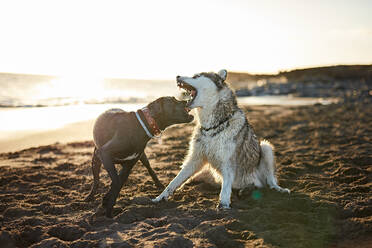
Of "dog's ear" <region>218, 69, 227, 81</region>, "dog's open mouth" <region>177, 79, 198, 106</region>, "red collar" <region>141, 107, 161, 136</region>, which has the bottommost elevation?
"red collar" <region>141, 107, 161, 136</region>

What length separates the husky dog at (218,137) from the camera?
4234 mm

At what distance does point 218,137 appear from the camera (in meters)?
4.24

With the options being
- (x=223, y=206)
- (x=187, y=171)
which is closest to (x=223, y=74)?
(x=187, y=171)

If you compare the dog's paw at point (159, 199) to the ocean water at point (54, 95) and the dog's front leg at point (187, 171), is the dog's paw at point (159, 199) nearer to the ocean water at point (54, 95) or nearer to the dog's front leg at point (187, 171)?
the dog's front leg at point (187, 171)

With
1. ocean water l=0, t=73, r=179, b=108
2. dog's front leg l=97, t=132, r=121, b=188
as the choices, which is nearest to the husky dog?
dog's front leg l=97, t=132, r=121, b=188

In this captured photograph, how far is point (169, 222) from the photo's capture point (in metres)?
3.51

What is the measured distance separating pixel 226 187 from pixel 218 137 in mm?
704

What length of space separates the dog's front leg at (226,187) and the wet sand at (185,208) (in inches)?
8.3

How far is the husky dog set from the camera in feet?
13.9

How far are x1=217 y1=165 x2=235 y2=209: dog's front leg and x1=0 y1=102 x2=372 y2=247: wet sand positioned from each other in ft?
0.69

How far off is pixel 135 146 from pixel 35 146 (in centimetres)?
528

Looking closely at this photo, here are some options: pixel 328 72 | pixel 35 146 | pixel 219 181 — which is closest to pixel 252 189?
pixel 219 181

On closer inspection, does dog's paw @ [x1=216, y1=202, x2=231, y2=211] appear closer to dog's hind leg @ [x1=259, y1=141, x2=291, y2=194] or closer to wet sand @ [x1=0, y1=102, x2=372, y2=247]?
wet sand @ [x1=0, y1=102, x2=372, y2=247]

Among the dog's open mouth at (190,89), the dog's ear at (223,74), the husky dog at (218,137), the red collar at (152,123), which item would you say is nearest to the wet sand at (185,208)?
the husky dog at (218,137)
